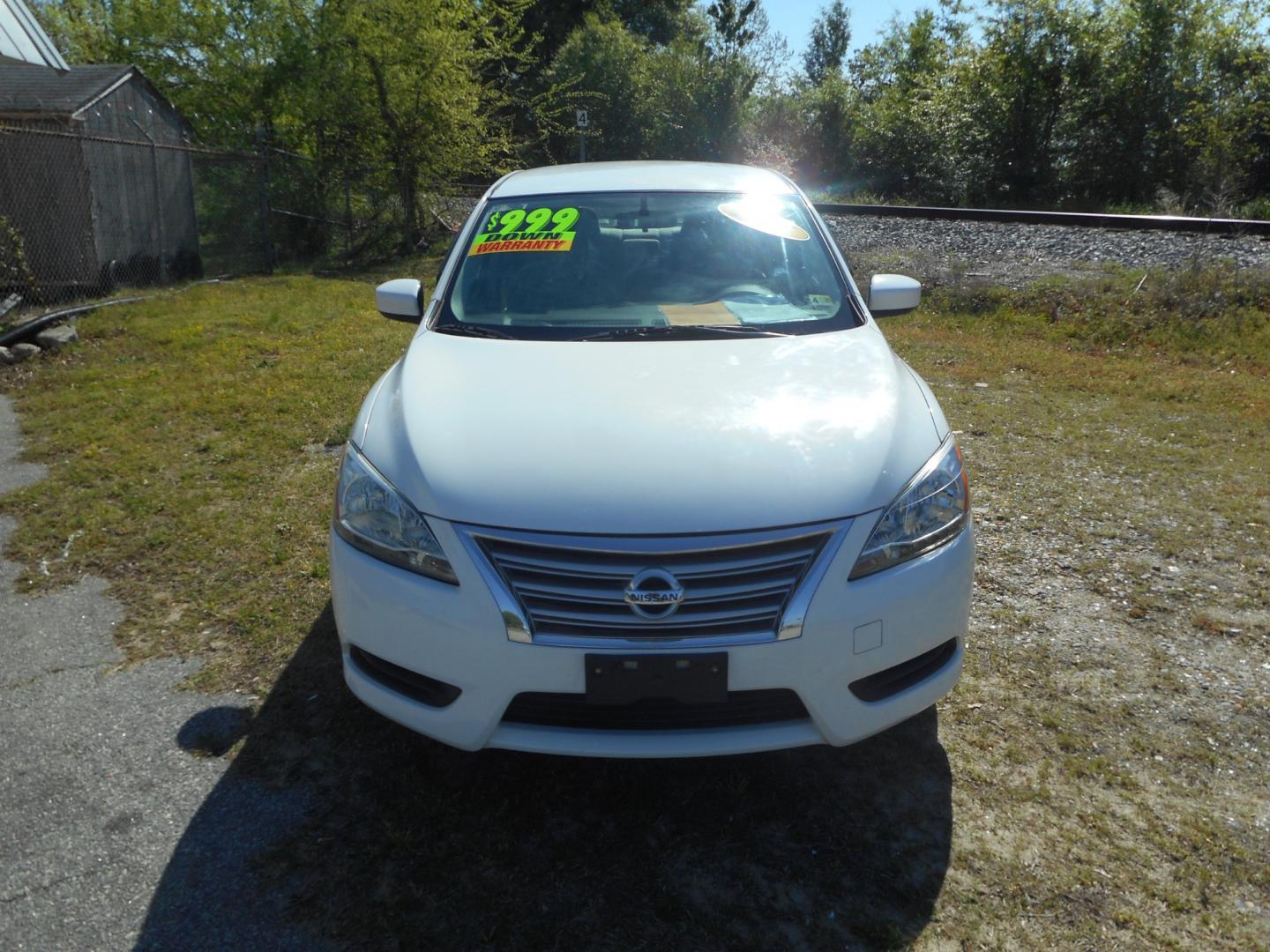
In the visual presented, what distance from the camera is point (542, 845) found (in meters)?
2.51

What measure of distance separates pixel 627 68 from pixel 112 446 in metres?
33.5

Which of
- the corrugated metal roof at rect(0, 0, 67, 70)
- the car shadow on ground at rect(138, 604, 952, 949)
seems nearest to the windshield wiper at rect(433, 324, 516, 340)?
the car shadow on ground at rect(138, 604, 952, 949)

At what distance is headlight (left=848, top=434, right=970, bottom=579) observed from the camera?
7.86 ft

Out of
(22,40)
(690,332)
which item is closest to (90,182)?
(22,40)

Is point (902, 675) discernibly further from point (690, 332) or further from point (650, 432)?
point (690, 332)

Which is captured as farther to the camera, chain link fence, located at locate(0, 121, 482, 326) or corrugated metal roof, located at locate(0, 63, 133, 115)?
corrugated metal roof, located at locate(0, 63, 133, 115)

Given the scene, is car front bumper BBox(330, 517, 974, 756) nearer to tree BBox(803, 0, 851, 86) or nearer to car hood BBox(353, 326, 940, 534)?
car hood BBox(353, 326, 940, 534)

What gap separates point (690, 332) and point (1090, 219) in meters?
11.5

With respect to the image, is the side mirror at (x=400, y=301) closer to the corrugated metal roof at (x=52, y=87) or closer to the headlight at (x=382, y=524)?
the headlight at (x=382, y=524)

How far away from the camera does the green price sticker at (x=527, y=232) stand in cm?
379

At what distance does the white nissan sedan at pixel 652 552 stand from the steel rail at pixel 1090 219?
10816mm

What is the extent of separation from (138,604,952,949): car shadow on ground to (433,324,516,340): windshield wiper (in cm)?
136

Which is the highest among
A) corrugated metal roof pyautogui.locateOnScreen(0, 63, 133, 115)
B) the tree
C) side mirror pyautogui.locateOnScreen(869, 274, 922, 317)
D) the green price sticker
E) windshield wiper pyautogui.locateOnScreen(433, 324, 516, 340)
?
the tree

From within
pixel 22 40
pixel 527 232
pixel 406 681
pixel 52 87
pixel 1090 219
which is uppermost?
pixel 22 40
